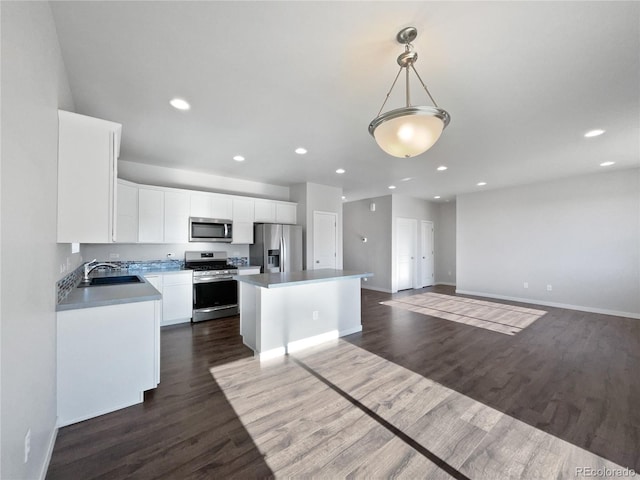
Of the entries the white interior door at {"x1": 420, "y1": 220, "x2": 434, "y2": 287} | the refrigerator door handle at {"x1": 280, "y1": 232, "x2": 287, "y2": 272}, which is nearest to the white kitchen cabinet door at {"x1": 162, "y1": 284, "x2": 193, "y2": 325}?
the refrigerator door handle at {"x1": 280, "y1": 232, "x2": 287, "y2": 272}

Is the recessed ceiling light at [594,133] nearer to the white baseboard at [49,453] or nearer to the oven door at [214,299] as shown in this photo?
the oven door at [214,299]

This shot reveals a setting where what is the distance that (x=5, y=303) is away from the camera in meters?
1.01

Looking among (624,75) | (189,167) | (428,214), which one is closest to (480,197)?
(428,214)

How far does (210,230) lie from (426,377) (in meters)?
3.90

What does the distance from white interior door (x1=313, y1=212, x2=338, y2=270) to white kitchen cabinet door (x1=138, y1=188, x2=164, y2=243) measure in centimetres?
285

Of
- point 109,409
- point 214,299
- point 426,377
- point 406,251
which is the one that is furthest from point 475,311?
point 109,409

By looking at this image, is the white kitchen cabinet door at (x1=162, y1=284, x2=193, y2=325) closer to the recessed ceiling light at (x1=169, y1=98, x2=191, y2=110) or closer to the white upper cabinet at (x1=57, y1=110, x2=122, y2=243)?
the white upper cabinet at (x1=57, y1=110, x2=122, y2=243)

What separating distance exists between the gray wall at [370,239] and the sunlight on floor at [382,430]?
4.75 meters

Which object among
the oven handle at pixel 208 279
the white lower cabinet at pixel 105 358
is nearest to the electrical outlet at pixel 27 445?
the white lower cabinet at pixel 105 358

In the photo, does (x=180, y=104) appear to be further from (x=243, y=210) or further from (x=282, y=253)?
(x=282, y=253)

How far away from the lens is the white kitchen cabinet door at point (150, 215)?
406 centimetres

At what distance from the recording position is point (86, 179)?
195 cm

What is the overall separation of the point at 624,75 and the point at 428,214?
638 cm

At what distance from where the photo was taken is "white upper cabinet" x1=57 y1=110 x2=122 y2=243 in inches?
74.0
